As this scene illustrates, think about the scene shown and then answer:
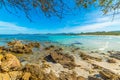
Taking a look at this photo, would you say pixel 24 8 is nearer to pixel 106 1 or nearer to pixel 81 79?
pixel 106 1

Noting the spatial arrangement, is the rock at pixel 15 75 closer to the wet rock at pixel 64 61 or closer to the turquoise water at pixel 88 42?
the wet rock at pixel 64 61

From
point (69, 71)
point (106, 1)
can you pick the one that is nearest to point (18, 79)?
point (69, 71)

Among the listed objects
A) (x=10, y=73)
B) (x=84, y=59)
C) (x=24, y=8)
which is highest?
(x=24, y=8)

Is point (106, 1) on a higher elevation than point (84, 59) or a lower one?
higher

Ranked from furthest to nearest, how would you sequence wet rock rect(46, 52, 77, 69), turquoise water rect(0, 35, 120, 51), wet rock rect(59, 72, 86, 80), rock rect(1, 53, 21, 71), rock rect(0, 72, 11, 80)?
turquoise water rect(0, 35, 120, 51) → wet rock rect(46, 52, 77, 69) → wet rock rect(59, 72, 86, 80) → rock rect(1, 53, 21, 71) → rock rect(0, 72, 11, 80)

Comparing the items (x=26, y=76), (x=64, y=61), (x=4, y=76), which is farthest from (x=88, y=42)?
(x=4, y=76)

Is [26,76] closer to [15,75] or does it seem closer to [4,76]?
[15,75]

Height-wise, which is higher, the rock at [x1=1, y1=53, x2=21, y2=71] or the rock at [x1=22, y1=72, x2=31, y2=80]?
the rock at [x1=1, y1=53, x2=21, y2=71]

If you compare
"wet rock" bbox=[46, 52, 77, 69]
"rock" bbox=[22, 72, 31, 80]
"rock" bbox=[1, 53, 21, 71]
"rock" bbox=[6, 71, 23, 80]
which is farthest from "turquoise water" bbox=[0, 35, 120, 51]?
"rock" bbox=[6, 71, 23, 80]

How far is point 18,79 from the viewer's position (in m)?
9.84

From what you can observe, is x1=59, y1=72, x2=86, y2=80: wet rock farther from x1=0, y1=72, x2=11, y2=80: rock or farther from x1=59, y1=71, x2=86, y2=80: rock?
x1=0, y1=72, x2=11, y2=80: rock

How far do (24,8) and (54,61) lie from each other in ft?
43.9

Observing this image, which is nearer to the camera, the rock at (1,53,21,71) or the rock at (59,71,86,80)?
the rock at (1,53,21,71)

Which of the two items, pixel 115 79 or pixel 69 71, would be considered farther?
pixel 69 71
